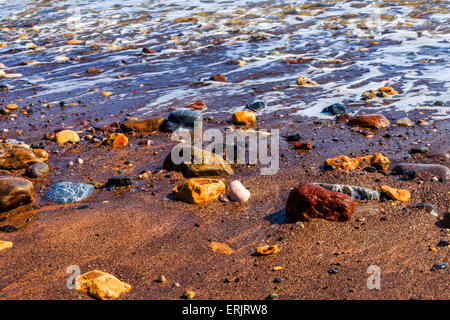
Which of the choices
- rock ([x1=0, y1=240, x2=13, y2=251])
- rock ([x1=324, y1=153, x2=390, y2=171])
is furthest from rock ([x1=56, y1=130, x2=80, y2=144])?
rock ([x1=324, y1=153, x2=390, y2=171])

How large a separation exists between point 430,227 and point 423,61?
5891 mm

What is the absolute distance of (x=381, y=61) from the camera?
818 cm

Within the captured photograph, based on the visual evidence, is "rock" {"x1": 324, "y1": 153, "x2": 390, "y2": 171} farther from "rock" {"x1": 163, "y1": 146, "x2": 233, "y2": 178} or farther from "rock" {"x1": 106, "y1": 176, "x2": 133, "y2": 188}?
"rock" {"x1": 106, "y1": 176, "x2": 133, "y2": 188}

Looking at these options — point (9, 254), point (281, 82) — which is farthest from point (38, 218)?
point (281, 82)

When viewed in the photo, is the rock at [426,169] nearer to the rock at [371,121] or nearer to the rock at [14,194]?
the rock at [371,121]

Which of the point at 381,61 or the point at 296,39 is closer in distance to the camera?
the point at 381,61

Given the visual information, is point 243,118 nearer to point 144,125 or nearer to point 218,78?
point 144,125

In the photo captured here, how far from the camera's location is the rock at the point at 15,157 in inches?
173

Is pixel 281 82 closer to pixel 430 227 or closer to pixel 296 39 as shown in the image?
pixel 296 39

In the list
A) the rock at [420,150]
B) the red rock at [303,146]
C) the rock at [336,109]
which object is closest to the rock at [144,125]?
the red rock at [303,146]

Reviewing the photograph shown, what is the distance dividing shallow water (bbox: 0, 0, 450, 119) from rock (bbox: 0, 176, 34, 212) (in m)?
2.85

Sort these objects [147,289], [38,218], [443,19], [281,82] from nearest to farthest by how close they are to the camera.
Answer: [147,289], [38,218], [281,82], [443,19]

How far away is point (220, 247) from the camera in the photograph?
119 inches
